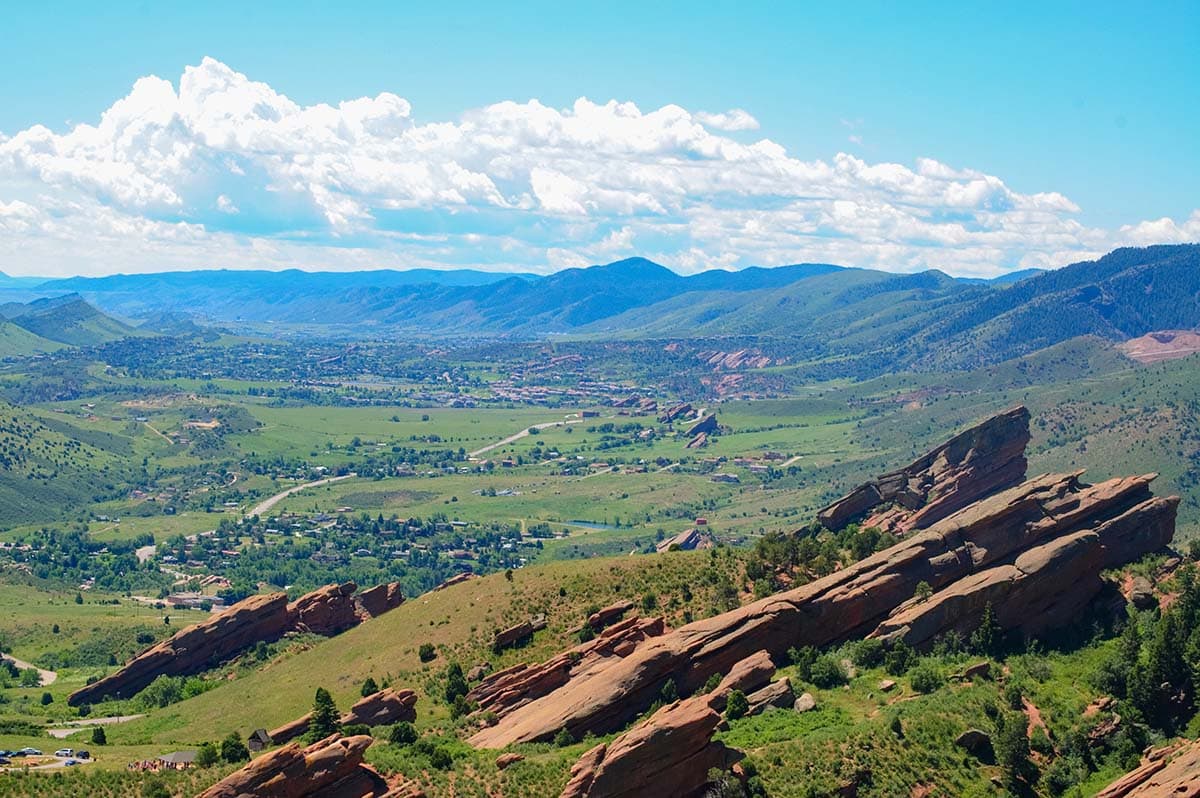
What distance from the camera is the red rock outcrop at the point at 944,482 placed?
143m

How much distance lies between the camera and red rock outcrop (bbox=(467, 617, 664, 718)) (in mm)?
95250

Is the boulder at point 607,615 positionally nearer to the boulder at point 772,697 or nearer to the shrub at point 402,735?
the boulder at point 772,697

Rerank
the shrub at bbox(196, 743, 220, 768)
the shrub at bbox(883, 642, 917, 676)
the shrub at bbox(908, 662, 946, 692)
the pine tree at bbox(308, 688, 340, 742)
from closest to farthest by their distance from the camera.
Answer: the shrub at bbox(196, 743, 220, 768) < the pine tree at bbox(308, 688, 340, 742) < the shrub at bbox(908, 662, 946, 692) < the shrub at bbox(883, 642, 917, 676)

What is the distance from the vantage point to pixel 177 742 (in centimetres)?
9838

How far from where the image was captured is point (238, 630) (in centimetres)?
13625

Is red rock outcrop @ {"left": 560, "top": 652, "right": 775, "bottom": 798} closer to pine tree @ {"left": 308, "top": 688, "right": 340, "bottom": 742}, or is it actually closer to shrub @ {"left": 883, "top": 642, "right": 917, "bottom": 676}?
pine tree @ {"left": 308, "top": 688, "right": 340, "bottom": 742}

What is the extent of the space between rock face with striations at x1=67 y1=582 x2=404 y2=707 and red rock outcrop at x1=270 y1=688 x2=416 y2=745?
147 feet

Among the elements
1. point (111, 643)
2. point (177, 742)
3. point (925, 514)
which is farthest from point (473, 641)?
point (111, 643)

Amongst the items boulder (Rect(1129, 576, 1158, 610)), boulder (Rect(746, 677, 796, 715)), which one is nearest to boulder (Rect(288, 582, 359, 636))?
boulder (Rect(746, 677, 796, 715))

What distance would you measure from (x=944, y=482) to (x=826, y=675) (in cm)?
6228

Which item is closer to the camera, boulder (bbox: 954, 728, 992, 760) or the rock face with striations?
boulder (bbox: 954, 728, 992, 760)

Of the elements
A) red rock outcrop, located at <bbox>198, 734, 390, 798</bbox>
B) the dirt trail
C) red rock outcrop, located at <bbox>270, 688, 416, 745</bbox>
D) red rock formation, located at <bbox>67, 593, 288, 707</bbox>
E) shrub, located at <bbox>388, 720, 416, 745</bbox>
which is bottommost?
the dirt trail

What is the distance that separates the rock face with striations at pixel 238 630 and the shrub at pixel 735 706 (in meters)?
67.8

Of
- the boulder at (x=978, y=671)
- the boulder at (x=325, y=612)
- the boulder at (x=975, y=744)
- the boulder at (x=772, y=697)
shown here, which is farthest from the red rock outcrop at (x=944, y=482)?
the boulder at (x=325, y=612)
